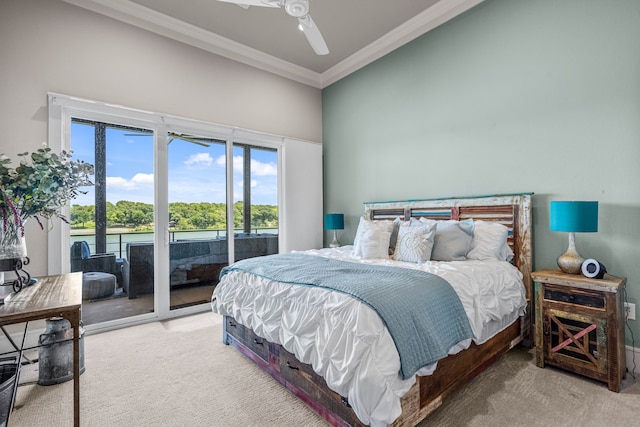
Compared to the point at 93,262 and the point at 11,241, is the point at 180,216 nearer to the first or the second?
the point at 93,262

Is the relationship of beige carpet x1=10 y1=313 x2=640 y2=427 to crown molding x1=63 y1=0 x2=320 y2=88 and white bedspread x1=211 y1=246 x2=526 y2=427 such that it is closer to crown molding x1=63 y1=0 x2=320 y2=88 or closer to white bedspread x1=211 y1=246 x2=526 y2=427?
white bedspread x1=211 y1=246 x2=526 y2=427

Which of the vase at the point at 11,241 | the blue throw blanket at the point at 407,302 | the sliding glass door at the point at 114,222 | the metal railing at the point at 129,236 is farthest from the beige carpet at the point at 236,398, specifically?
the metal railing at the point at 129,236

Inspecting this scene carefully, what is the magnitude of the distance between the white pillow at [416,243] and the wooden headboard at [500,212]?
0.57m

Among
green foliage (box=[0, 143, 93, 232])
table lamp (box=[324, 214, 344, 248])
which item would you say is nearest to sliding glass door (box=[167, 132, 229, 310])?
table lamp (box=[324, 214, 344, 248])

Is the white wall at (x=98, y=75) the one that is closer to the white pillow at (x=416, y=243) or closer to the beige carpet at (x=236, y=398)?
the beige carpet at (x=236, y=398)

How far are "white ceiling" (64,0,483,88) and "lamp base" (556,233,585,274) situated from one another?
263cm

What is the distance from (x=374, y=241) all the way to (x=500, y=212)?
1271 mm

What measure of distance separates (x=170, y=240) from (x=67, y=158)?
5.93ft

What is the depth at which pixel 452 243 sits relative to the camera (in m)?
2.78

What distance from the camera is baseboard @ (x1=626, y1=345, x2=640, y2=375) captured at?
2307 millimetres

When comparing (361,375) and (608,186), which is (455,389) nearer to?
(361,375)

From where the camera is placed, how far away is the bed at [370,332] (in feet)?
4.63

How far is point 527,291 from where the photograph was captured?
9.20 feet

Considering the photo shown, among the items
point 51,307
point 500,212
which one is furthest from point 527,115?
point 51,307
